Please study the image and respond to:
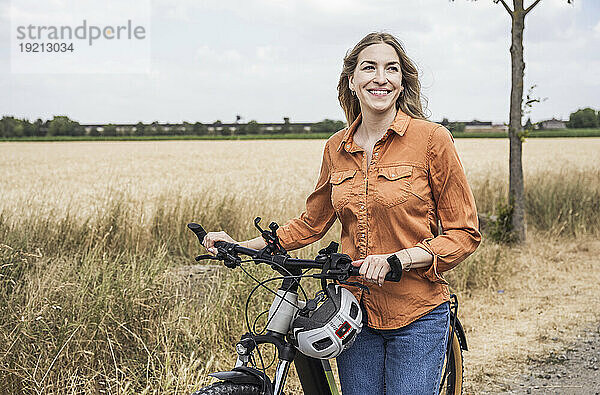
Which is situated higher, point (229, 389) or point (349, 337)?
point (349, 337)

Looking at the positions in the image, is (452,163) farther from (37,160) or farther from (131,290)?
(37,160)

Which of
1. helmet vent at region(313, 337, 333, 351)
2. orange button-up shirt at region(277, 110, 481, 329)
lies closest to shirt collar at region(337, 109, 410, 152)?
orange button-up shirt at region(277, 110, 481, 329)

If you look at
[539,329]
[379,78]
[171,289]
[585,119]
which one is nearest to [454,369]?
[379,78]

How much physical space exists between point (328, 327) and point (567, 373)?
3.67 metres

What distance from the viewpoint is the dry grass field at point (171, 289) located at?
437cm

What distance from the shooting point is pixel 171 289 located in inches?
210

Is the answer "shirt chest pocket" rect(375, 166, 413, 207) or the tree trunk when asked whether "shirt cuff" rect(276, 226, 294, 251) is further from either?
the tree trunk

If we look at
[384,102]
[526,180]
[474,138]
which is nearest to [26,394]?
[384,102]

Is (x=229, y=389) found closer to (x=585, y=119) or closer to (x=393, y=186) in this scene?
(x=393, y=186)

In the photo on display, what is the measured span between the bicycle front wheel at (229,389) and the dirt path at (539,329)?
3.01 m

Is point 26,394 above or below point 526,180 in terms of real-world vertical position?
below

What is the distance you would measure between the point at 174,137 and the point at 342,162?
49.5 meters

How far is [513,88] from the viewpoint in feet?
31.3

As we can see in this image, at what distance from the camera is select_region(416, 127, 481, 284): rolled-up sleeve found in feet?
8.69
